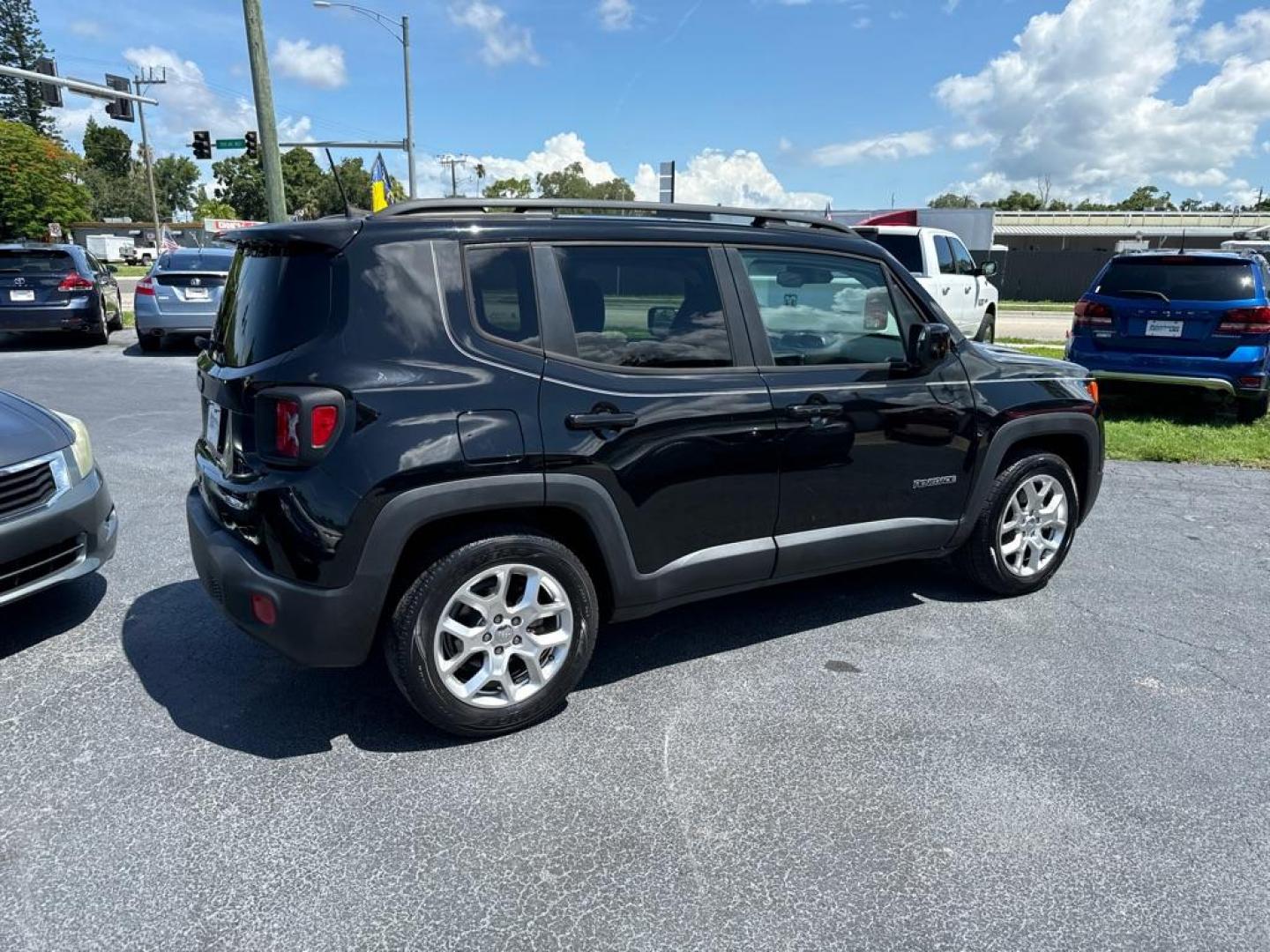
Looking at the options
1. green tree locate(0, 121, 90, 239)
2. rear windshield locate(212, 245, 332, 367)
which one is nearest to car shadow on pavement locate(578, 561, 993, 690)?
rear windshield locate(212, 245, 332, 367)

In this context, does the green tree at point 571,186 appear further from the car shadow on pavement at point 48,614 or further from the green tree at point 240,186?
the car shadow on pavement at point 48,614

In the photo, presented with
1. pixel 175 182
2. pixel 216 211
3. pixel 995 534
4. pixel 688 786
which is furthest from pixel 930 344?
pixel 175 182

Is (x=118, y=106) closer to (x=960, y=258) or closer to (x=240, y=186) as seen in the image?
(x=960, y=258)

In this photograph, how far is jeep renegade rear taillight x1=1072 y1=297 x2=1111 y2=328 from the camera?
8586 mm

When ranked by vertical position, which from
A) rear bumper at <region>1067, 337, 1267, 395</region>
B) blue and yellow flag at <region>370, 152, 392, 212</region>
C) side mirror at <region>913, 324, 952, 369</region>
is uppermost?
blue and yellow flag at <region>370, 152, 392, 212</region>

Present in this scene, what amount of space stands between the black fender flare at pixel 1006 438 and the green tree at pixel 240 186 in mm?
109577

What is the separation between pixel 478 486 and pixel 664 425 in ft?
2.42

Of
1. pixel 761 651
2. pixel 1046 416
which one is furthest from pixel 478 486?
pixel 1046 416

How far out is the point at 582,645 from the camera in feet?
10.3

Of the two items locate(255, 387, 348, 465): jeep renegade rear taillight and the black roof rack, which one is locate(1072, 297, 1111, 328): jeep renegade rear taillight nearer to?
the black roof rack

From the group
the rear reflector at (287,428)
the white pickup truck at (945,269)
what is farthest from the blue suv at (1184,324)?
the rear reflector at (287,428)

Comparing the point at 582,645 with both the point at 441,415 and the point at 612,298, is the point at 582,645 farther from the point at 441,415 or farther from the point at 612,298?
the point at 612,298

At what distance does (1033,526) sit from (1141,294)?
214 inches

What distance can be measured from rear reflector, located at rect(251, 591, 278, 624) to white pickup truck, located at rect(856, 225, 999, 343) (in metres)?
9.46
